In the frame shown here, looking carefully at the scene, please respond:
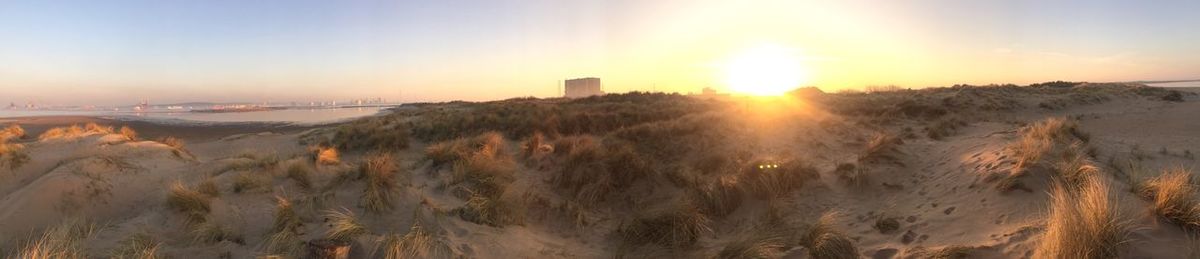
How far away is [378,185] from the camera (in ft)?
28.7

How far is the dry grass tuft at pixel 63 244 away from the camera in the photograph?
5270mm

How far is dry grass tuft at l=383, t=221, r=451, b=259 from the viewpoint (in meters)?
5.86

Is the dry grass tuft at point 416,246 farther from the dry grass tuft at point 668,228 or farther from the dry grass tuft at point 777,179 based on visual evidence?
the dry grass tuft at point 777,179

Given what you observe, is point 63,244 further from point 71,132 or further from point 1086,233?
point 71,132

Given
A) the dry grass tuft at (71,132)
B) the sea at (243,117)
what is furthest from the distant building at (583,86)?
the dry grass tuft at (71,132)

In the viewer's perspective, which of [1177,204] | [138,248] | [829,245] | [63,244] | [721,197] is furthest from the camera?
[721,197]

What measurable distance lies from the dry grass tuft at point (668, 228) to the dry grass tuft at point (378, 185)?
3744mm

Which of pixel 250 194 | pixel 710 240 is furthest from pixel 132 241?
pixel 710 240

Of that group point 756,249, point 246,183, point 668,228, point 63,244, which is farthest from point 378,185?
point 756,249

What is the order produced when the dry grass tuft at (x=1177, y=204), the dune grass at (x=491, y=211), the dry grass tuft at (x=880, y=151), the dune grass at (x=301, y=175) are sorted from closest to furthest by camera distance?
the dry grass tuft at (x=1177, y=204)
the dune grass at (x=491, y=211)
the dune grass at (x=301, y=175)
the dry grass tuft at (x=880, y=151)

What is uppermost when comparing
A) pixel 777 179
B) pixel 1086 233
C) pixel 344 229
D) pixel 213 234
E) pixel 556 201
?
pixel 1086 233

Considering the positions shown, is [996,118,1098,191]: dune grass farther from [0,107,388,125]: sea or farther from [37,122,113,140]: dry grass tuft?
[0,107,388,125]: sea

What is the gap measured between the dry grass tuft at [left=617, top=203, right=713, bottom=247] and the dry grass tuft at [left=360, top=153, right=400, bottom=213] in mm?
3744

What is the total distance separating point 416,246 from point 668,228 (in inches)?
144
